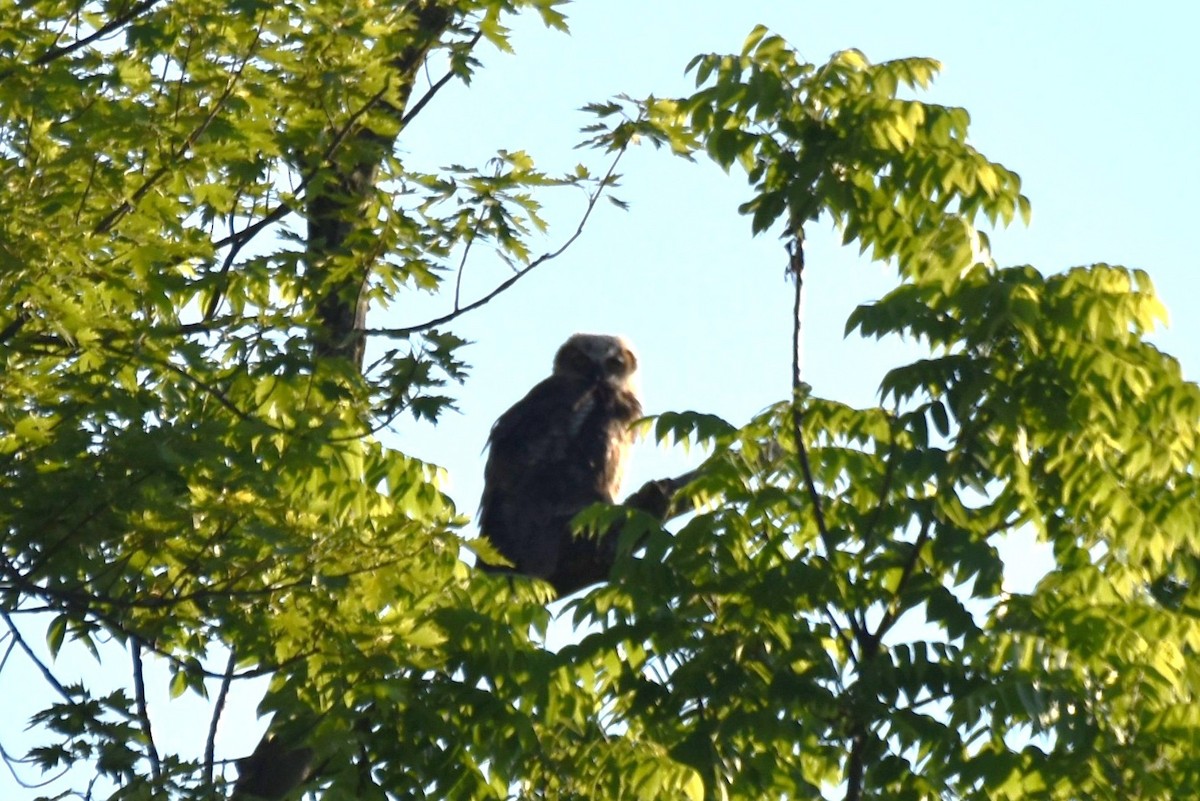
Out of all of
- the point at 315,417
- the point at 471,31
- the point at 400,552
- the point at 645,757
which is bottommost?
the point at 645,757

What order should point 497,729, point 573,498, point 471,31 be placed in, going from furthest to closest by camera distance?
1. point 573,498
2. point 471,31
3. point 497,729

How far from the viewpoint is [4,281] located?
5363 mm

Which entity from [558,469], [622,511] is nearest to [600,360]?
[558,469]

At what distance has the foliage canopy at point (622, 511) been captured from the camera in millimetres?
5312

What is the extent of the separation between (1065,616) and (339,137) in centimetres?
302

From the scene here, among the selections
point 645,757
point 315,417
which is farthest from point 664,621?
point 315,417

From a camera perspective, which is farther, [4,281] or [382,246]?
[382,246]

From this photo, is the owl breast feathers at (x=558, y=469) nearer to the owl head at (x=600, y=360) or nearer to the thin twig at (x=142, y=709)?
the owl head at (x=600, y=360)

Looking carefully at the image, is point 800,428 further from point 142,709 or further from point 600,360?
point 600,360

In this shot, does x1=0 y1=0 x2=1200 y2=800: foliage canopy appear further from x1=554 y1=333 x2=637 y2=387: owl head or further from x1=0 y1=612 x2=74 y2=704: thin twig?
x1=554 y1=333 x2=637 y2=387: owl head

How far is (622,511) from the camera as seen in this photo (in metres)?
5.82

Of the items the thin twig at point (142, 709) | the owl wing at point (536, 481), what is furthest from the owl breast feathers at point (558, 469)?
the thin twig at point (142, 709)

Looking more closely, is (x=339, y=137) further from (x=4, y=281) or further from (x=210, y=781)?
(x=210, y=781)

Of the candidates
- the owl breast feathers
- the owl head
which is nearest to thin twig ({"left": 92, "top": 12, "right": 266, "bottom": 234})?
the owl breast feathers
